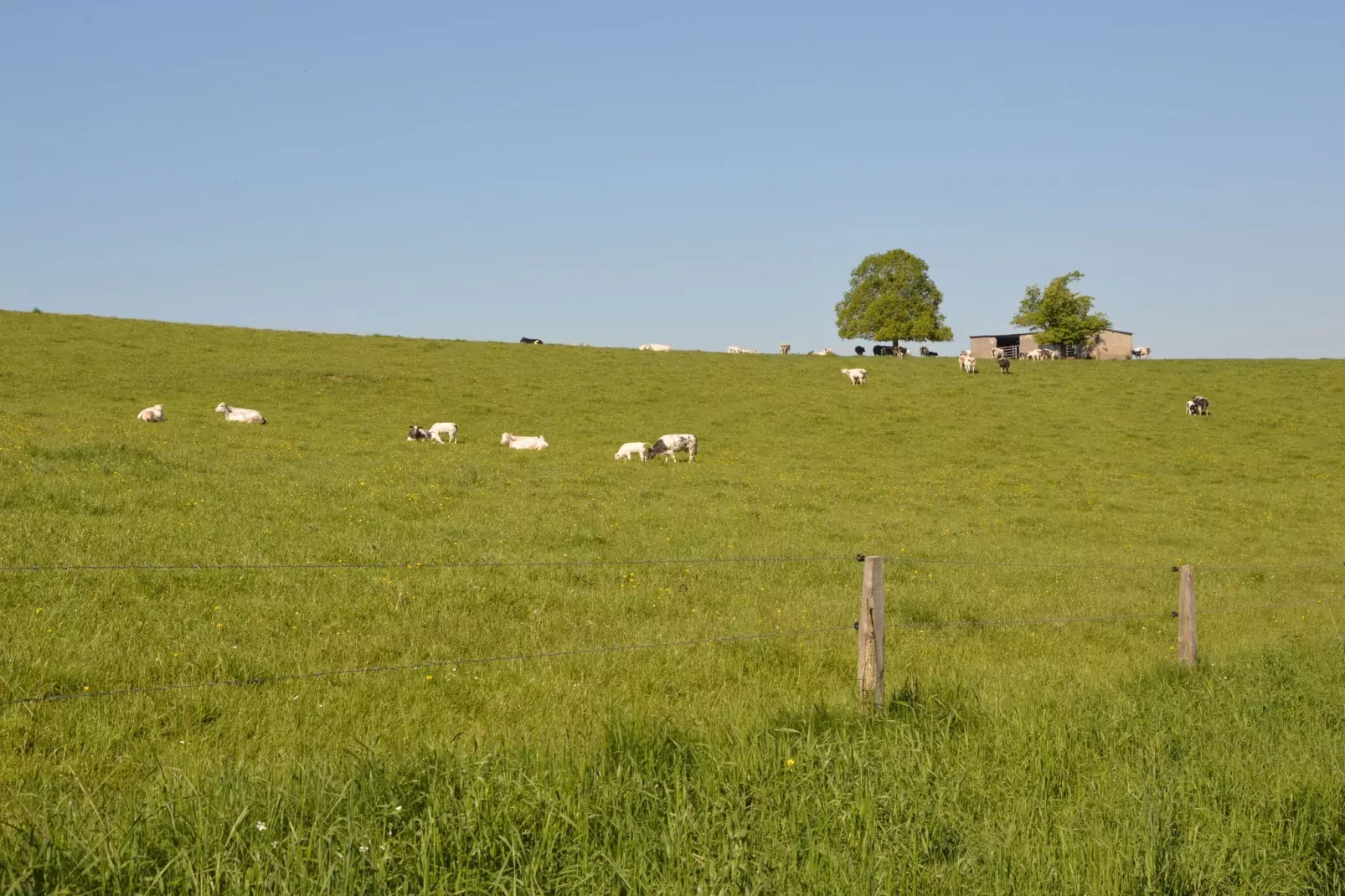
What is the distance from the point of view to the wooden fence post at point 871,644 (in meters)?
7.71

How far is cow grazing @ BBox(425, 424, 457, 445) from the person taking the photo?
115 ft

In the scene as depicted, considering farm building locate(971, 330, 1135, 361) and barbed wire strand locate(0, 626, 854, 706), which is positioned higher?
farm building locate(971, 330, 1135, 361)

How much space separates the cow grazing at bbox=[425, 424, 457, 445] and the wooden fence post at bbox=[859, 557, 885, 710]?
2873cm

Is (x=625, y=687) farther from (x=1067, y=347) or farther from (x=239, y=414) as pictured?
(x=1067, y=347)

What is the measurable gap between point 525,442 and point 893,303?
66500 millimetres

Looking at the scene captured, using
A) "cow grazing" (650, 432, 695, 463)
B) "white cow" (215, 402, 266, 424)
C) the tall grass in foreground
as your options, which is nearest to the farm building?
"cow grazing" (650, 432, 695, 463)

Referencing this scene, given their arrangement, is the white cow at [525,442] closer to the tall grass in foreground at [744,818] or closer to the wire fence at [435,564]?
the wire fence at [435,564]

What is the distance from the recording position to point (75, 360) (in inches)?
1640

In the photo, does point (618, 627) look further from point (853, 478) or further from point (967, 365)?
point (967, 365)

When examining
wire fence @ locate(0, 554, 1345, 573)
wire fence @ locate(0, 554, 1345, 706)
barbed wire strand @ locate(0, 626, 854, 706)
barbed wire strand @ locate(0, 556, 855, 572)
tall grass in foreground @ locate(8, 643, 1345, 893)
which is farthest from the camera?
wire fence @ locate(0, 554, 1345, 573)

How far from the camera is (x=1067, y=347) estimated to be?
89562 millimetres

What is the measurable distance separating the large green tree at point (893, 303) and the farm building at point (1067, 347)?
5741 millimetres

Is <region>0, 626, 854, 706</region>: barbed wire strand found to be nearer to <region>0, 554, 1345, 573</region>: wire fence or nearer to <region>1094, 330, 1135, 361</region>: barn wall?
<region>0, 554, 1345, 573</region>: wire fence

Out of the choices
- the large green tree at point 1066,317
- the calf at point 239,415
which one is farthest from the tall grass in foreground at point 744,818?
the large green tree at point 1066,317
